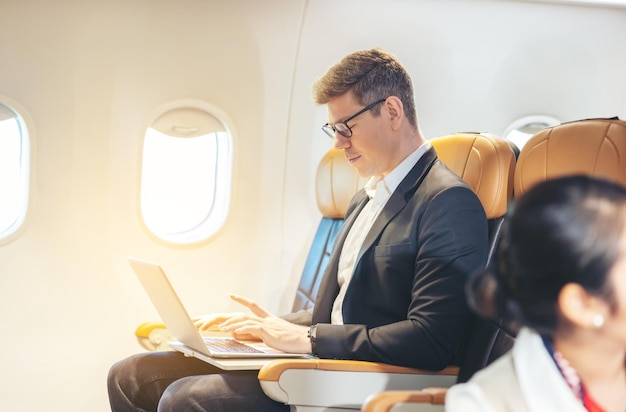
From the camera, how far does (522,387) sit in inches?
44.4

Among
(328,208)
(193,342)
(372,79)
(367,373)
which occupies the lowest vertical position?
(367,373)

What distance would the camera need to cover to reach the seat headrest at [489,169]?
6.91 feet

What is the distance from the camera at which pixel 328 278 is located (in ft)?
7.58

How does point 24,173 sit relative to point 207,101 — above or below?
below

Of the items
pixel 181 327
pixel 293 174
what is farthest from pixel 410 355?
pixel 293 174

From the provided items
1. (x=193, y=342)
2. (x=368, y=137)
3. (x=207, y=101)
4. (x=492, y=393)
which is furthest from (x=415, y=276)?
(x=207, y=101)

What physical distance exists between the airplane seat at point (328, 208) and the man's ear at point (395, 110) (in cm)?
83

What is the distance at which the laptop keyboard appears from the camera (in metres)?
1.99

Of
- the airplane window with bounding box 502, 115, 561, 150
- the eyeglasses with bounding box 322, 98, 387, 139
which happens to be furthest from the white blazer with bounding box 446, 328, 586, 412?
the airplane window with bounding box 502, 115, 561, 150

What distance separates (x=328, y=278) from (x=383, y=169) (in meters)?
0.34

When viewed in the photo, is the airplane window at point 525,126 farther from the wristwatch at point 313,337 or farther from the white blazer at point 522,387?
the white blazer at point 522,387

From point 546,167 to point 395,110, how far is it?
524 mm

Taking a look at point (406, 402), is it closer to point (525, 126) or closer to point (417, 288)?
point (417, 288)

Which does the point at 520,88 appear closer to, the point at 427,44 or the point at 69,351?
the point at 427,44
